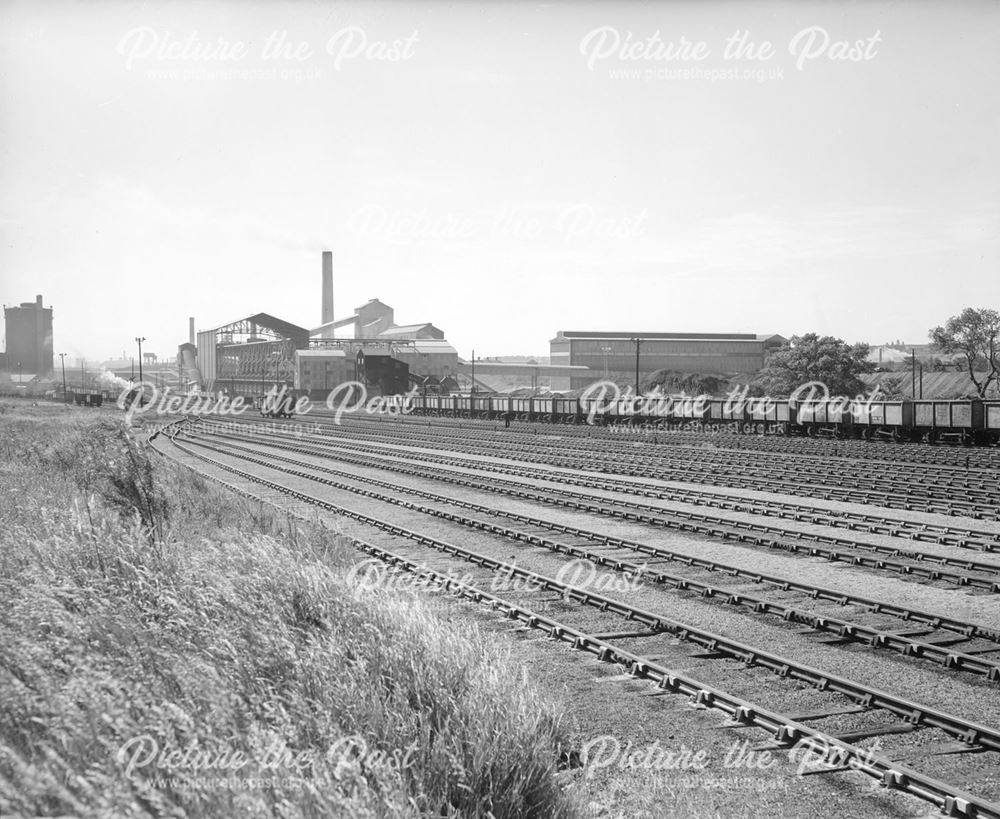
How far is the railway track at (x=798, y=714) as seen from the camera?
20.4 feet

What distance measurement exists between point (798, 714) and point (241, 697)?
15.6ft

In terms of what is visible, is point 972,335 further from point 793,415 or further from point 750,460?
point 750,460

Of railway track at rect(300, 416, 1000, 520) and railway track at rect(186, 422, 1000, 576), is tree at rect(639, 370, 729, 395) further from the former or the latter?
railway track at rect(186, 422, 1000, 576)

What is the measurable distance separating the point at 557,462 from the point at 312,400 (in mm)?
75210

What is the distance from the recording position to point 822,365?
68125 millimetres

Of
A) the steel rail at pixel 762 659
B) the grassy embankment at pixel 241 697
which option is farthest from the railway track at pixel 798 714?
the grassy embankment at pixel 241 697

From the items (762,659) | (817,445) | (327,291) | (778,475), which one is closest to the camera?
(762,659)

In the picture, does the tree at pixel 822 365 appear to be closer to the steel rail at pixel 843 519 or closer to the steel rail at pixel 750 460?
the steel rail at pixel 750 460

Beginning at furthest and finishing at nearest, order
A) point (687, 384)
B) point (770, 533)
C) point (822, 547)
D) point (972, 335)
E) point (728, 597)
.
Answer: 1. point (687, 384)
2. point (972, 335)
3. point (770, 533)
4. point (822, 547)
5. point (728, 597)

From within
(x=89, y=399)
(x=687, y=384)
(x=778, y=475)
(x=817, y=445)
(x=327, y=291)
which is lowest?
(x=778, y=475)

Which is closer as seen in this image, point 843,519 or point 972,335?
point 843,519

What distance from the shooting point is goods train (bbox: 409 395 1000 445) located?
3575cm

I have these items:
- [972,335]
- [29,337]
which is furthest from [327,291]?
[972,335]

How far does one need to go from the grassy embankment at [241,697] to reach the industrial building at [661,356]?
114m
